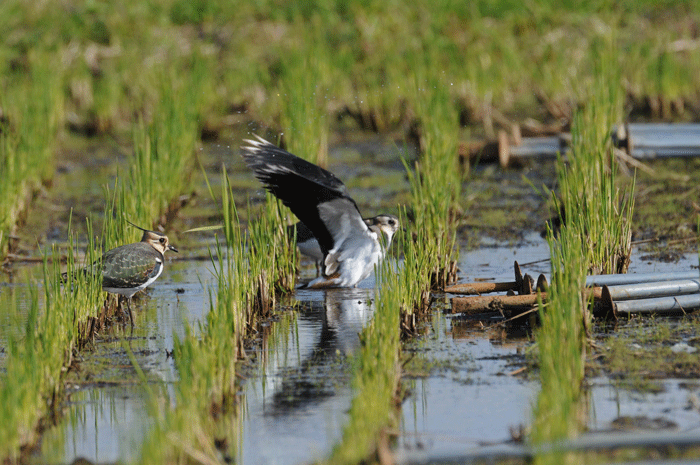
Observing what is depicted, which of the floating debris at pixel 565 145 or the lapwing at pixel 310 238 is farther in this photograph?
the floating debris at pixel 565 145

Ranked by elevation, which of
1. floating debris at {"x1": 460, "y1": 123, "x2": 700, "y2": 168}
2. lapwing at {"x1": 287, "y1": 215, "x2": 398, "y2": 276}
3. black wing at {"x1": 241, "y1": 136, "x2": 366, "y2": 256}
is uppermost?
floating debris at {"x1": 460, "y1": 123, "x2": 700, "y2": 168}

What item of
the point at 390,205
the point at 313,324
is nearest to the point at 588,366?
the point at 313,324

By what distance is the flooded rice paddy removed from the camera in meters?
3.55

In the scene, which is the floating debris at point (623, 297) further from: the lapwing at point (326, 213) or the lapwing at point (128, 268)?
the lapwing at point (128, 268)

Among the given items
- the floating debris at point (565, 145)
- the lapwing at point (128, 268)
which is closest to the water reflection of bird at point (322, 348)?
the lapwing at point (128, 268)

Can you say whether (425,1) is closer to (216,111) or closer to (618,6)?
(618,6)

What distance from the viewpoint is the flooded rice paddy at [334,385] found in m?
3.55

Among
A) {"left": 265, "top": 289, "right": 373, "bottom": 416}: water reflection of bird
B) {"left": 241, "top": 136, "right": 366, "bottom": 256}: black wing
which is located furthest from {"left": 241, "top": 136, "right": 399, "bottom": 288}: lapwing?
{"left": 265, "top": 289, "right": 373, "bottom": 416}: water reflection of bird

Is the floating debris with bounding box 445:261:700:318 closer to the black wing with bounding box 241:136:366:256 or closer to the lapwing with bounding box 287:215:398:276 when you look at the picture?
the black wing with bounding box 241:136:366:256

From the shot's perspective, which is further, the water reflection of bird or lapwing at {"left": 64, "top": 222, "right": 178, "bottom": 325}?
lapwing at {"left": 64, "top": 222, "right": 178, "bottom": 325}

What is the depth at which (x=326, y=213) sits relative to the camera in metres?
5.53

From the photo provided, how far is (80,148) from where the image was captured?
11500mm

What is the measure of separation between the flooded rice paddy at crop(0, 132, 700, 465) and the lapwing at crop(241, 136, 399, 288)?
0.18 m

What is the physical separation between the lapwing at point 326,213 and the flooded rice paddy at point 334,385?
0.18 meters
